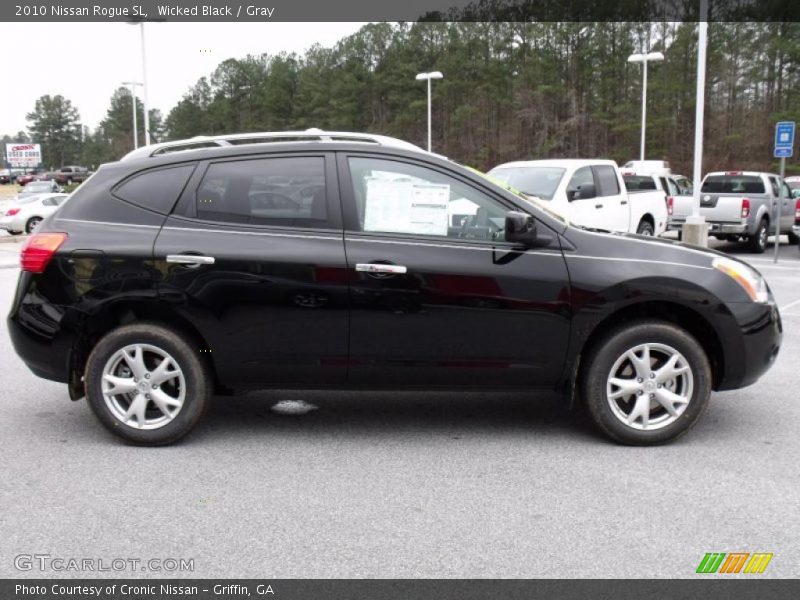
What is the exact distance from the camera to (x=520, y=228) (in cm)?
457

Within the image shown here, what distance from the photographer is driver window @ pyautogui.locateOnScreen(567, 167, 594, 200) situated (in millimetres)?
Result: 12930

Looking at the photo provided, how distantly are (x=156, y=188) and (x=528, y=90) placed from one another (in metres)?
57.6

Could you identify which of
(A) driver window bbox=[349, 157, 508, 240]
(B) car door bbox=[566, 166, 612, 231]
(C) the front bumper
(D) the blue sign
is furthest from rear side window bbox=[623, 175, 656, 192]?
(A) driver window bbox=[349, 157, 508, 240]

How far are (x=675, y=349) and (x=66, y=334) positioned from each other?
3.59 metres

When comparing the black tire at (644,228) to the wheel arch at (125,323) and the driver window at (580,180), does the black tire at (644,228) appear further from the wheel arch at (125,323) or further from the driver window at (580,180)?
the wheel arch at (125,323)

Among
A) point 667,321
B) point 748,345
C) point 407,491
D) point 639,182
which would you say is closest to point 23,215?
point 639,182

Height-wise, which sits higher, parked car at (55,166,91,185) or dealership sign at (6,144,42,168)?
dealership sign at (6,144,42,168)

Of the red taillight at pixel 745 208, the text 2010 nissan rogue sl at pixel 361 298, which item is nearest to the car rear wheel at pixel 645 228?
the red taillight at pixel 745 208

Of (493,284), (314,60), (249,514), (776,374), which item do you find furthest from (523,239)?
(314,60)

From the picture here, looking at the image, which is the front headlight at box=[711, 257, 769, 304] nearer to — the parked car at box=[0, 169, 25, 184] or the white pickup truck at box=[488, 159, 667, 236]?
the white pickup truck at box=[488, 159, 667, 236]

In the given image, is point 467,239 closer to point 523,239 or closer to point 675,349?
point 523,239

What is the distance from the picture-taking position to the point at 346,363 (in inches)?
186

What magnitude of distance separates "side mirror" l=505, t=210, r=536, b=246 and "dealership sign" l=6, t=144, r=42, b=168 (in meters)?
96.7

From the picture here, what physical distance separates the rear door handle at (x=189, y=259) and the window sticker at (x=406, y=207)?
944mm
